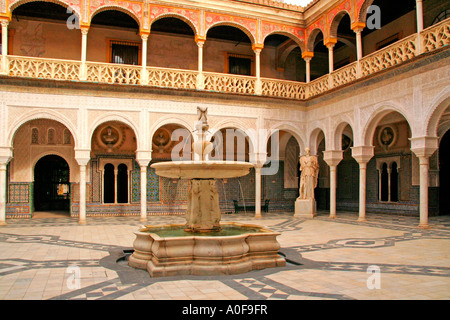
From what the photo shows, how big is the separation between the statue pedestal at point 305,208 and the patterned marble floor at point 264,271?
3974 millimetres

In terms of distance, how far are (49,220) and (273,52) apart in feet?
34.5

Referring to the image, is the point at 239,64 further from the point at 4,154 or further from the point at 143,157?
the point at 4,154

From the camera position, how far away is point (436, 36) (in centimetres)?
924

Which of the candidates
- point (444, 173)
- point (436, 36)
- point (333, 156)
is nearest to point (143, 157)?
point (333, 156)

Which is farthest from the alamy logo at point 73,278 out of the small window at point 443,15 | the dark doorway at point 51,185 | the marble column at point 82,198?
the small window at point 443,15

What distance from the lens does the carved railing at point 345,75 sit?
11.9 m

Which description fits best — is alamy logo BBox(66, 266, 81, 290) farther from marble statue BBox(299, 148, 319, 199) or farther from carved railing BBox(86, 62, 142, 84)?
marble statue BBox(299, 148, 319, 199)

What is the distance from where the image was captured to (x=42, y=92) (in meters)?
11.5

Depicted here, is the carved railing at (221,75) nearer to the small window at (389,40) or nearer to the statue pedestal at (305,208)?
the small window at (389,40)

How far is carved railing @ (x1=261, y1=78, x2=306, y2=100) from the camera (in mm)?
13766

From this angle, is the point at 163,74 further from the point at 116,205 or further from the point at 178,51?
the point at 116,205

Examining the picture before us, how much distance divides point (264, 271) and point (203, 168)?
5.45 feet

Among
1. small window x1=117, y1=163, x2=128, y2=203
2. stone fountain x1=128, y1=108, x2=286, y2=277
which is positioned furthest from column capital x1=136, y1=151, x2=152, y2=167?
stone fountain x1=128, y1=108, x2=286, y2=277

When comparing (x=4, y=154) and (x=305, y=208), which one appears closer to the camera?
(x=4, y=154)
